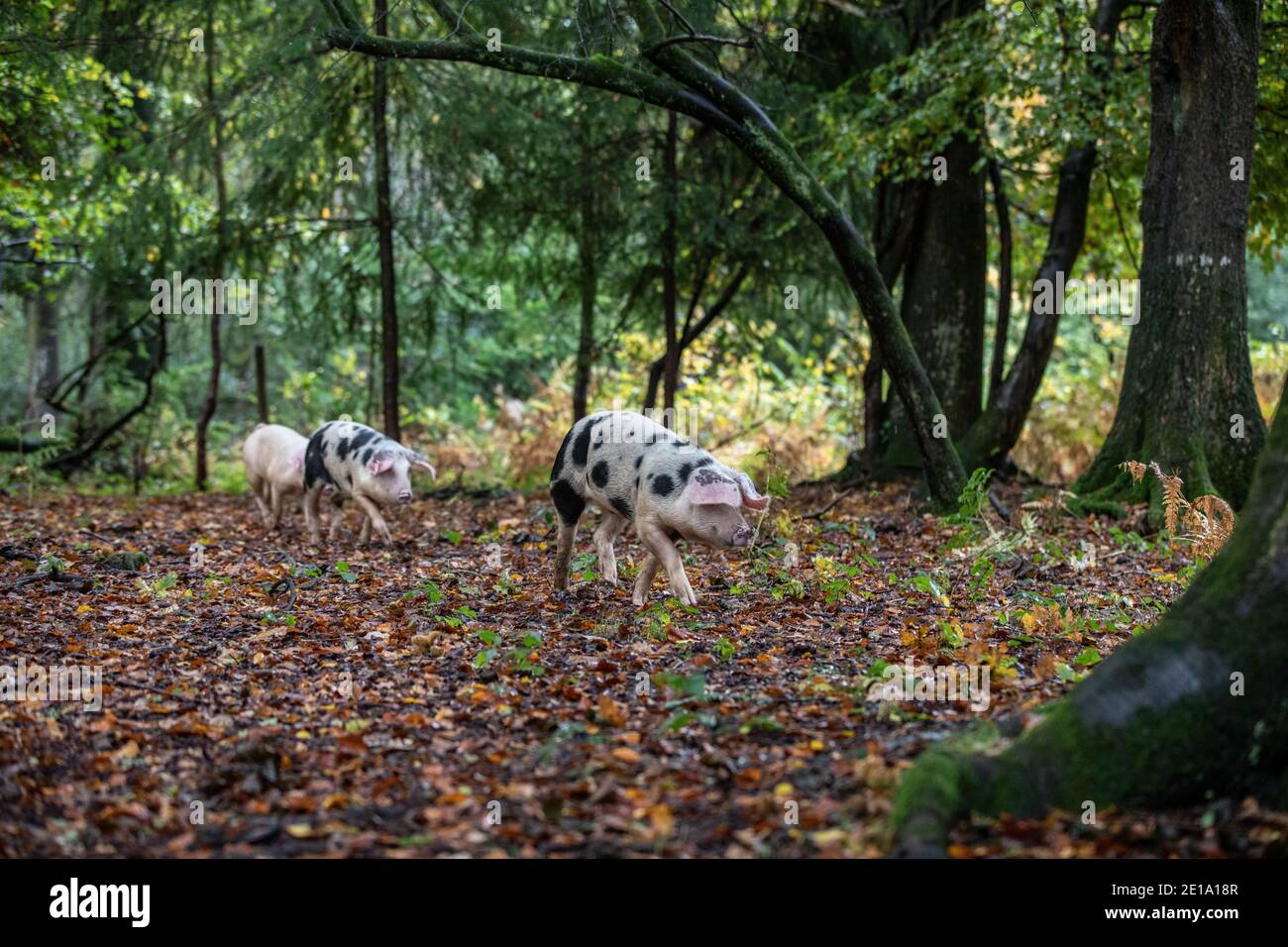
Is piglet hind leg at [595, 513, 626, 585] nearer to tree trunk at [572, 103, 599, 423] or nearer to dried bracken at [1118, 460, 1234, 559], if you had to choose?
dried bracken at [1118, 460, 1234, 559]

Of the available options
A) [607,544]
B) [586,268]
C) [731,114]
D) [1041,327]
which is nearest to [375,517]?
[607,544]

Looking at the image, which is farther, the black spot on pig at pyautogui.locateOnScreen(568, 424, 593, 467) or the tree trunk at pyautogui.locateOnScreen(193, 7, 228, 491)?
the tree trunk at pyautogui.locateOnScreen(193, 7, 228, 491)

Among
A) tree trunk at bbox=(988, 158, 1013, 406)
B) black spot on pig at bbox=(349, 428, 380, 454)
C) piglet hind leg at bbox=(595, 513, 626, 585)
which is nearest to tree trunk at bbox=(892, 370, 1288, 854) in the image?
piglet hind leg at bbox=(595, 513, 626, 585)

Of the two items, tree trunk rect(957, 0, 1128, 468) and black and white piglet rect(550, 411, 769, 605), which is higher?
tree trunk rect(957, 0, 1128, 468)

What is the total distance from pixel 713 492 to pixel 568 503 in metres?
1.52

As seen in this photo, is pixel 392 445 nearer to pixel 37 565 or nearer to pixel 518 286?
pixel 37 565

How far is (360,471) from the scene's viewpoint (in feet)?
35.9

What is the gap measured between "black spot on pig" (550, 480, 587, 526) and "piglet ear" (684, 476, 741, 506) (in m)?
1.31

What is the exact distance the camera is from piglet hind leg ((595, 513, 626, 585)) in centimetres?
868

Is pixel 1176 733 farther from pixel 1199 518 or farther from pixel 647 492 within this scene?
pixel 1199 518

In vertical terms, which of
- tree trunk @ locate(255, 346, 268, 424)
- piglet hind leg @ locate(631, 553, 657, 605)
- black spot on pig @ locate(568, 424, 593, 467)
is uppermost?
tree trunk @ locate(255, 346, 268, 424)

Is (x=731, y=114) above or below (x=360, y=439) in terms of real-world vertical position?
above

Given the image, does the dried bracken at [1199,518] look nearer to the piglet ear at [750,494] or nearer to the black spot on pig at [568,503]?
the piglet ear at [750,494]
